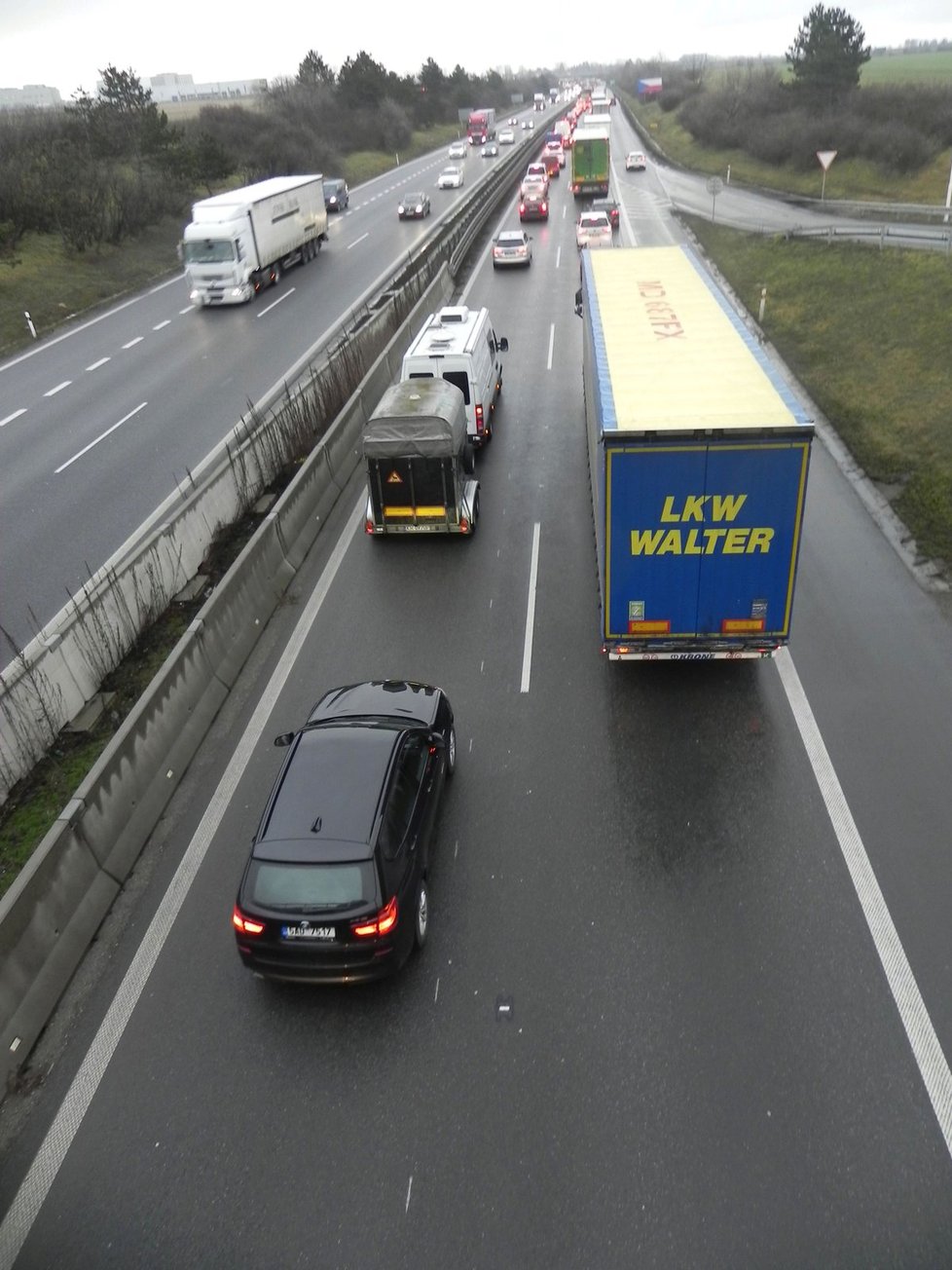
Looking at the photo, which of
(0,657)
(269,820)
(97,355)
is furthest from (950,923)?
(97,355)

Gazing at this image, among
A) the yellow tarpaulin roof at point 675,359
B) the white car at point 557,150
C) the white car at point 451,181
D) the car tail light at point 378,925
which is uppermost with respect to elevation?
the white car at point 557,150

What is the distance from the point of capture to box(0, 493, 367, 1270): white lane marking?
5.62 m

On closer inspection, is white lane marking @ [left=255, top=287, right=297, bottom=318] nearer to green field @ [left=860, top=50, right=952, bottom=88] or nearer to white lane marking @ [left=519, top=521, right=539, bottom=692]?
white lane marking @ [left=519, top=521, right=539, bottom=692]

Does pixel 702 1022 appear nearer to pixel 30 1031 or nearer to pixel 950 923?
pixel 950 923

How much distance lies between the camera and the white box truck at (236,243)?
30.8 metres

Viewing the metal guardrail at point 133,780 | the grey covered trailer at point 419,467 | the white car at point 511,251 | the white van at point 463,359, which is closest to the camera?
the metal guardrail at point 133,780

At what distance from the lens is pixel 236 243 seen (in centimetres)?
3109

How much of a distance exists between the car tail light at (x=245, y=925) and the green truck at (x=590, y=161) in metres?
49.7

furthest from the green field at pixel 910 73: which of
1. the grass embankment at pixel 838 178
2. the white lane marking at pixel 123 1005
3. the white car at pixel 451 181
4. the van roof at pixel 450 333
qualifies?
the white lane marking at pixel 123 1005

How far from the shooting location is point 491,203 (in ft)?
148

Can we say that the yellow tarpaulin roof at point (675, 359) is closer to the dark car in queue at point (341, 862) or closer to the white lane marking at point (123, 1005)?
the dark car in queue at point (341, 862)

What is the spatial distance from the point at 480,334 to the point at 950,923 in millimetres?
14266

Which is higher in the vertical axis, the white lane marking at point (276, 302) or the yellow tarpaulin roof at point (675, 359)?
the yellow tarpaulin roof at point (675, 359)

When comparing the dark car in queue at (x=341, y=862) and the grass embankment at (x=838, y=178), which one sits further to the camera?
the grass embankment at (x=838, y=178)
